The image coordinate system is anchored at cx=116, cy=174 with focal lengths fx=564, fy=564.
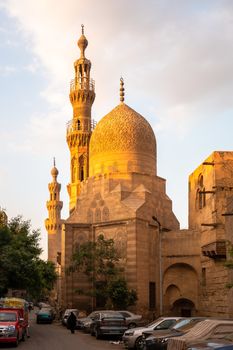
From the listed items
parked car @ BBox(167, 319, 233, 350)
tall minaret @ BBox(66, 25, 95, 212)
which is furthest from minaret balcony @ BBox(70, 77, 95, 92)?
parked car @ BBox(167, 319, 233, 350)

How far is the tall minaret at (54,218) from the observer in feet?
279

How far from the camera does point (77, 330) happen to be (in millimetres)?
34188

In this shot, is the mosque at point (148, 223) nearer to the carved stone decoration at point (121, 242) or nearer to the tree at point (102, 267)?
the carved stone decoration at point (121, 242)

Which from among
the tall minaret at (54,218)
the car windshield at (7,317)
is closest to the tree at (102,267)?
the car windshield at (7,317)

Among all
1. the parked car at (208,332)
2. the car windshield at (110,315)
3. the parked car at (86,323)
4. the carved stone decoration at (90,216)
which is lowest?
the parked car at (86,323)

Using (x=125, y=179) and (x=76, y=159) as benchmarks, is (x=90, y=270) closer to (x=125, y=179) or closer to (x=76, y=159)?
(x=125, y=179)

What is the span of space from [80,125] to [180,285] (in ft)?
82.7

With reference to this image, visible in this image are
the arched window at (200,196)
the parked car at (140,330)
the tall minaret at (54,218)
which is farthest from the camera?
the tall minaret at (54,218)

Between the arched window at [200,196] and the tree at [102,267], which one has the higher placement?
the arched window at [200,196]

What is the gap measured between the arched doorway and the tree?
513cm

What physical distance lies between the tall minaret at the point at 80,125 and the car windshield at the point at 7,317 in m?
36.5

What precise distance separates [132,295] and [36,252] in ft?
24.6

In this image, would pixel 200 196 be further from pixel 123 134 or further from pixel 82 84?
pixel 82 84

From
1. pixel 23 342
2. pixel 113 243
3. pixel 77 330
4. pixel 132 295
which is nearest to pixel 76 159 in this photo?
pixel 113 243
